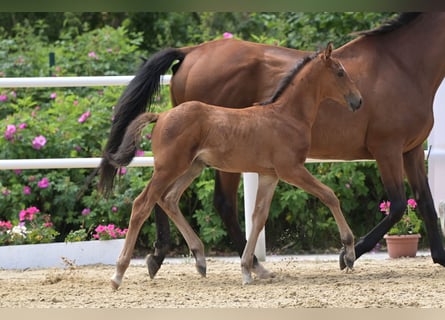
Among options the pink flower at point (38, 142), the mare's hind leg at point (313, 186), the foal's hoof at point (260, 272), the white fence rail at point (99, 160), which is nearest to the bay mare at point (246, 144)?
the mare's hind leg at point (313, 186)

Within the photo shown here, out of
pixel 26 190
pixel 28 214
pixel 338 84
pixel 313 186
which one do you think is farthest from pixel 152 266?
pixel 26 190

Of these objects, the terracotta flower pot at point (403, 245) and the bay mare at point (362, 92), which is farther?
the terracotta flower pot at point (403, 245)

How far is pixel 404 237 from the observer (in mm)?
6336

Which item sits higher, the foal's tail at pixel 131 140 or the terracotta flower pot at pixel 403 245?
the foal's tail at pixel 131 140

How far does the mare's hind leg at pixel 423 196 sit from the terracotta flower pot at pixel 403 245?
0.76 m

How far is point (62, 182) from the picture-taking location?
6930 millimetres

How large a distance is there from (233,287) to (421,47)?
84.9 inches

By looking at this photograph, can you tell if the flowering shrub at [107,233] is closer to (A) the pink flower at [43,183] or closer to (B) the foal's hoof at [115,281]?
(A) the pink flower at [43,183]

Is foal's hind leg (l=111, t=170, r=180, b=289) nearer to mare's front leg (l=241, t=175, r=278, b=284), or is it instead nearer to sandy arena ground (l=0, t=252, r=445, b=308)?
sandy arena ground (l=0, t=252, r=445, b=308)

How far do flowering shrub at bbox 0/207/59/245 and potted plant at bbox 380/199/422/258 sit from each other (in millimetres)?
2622

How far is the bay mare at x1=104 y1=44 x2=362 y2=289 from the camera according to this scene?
14.9 ft

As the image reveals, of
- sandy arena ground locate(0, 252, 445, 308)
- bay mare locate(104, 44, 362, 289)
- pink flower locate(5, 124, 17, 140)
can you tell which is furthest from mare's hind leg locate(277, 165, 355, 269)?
pink flower locate(5, 124, 17, 140)

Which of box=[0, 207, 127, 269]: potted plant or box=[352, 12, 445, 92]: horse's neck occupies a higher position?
box=[352, 12, 445, 92]: horse's neck

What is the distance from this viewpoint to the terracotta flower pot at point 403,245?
250 inches
